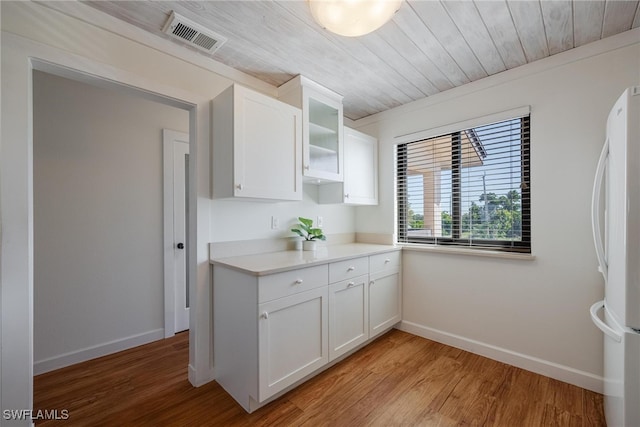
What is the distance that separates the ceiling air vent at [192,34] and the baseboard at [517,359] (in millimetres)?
2931

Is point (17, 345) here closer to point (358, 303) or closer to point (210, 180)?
point (210, 180)

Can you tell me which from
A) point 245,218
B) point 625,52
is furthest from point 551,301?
point 245,218

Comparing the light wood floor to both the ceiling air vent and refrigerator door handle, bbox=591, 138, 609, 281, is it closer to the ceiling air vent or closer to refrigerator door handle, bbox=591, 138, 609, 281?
refrigerator door handle, bbox=591, 138, 609, 281

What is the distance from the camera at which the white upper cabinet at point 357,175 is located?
8.70 feet

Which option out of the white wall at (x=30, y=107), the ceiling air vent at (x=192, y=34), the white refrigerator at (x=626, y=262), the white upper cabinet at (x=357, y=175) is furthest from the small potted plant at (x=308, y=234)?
the white refrigerator at (x=626, y=262)

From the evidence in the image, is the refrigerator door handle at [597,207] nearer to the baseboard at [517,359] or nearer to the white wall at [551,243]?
the white wall at [551,243]

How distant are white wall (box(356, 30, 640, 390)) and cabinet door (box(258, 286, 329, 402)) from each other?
1.31 m

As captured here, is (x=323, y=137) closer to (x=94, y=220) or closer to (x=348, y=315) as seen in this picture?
(x=348, y=315)

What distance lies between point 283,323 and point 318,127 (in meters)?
1.65

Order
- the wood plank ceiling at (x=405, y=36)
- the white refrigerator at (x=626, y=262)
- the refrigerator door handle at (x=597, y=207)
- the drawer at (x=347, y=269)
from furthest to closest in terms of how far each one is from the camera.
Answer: the drawer at (x=347, y=269) → the wood plank ceiling at (x=405, y=36) → the refrigerator door handle at (x=597, y=207) → the white refrigerator at (x=626, y=262)

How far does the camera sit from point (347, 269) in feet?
6.97

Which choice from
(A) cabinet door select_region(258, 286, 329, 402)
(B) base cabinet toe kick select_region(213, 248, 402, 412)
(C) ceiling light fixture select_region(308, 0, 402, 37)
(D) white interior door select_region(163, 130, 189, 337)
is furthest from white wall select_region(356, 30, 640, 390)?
(D) white interior door select_region(163, 130, 189, 337)

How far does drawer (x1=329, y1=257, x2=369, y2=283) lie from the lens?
2.01m

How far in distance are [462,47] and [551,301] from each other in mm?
1923
